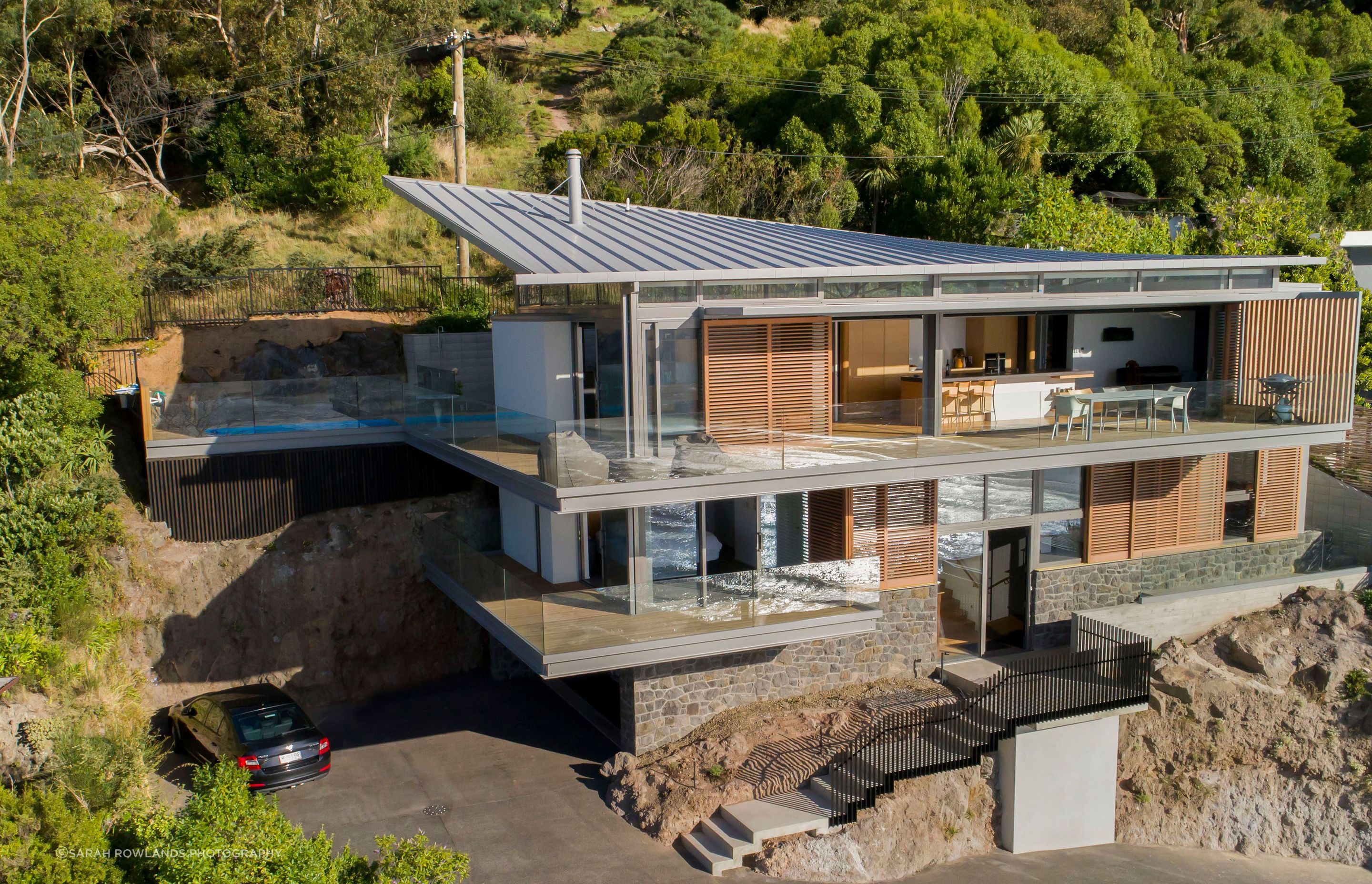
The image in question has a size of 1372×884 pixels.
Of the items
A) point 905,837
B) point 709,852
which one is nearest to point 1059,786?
point 905,837

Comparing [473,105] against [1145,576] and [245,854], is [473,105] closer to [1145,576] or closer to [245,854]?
[1145,576]

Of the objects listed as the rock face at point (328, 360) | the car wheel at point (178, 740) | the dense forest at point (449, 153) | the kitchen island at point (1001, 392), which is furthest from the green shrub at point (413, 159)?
the car wheel at point (178, 740)

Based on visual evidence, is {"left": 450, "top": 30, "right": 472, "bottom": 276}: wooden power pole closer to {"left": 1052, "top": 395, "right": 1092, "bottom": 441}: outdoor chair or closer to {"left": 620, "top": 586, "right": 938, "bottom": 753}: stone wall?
{"left": 620, "top": 586, "right": 938, "bottom": 753}: stone wall

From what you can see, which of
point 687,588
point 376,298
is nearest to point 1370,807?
point 687,588

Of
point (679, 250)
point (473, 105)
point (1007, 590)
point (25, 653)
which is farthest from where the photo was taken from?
point (473, 105)

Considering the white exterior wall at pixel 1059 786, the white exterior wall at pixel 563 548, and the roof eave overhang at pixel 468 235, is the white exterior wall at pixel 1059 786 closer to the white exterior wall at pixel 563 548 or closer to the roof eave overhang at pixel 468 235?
the white exterior wall at pixel 563 548

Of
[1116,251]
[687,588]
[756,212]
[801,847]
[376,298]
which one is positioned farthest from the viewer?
[756,212]

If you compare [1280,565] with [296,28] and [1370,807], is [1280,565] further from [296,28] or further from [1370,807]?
[296,28]
